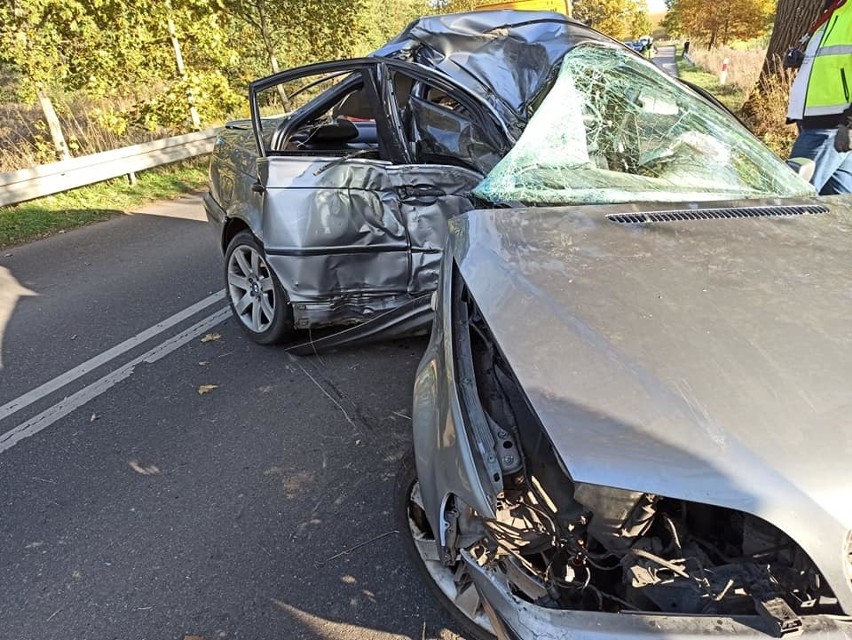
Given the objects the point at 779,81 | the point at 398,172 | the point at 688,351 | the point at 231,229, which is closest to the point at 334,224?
the point at 398,172

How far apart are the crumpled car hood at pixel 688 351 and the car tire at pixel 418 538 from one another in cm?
86

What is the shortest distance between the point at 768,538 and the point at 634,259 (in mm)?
886

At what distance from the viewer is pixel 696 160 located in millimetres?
2682

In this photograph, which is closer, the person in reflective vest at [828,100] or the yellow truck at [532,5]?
the person in reflective vest at [828,100]

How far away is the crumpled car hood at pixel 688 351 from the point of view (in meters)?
1.14

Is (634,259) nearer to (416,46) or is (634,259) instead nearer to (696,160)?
(696,160)

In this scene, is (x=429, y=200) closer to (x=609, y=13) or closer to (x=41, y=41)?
(x=41, y=41)

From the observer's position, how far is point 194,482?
2709 millimetres

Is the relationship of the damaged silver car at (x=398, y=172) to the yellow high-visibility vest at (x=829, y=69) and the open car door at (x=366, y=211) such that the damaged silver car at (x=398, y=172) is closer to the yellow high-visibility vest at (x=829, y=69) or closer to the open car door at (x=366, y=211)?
the open car door at (x=366, y=211)

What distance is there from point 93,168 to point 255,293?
5.68 m

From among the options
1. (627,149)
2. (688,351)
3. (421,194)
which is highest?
(627,149)

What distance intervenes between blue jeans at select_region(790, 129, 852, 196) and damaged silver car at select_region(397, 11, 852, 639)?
113 inches

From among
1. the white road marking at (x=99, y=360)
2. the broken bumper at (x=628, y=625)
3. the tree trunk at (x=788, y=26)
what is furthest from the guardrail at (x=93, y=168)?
the tree trunk at (x=788, y=26)

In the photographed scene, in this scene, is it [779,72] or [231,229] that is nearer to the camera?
[231,229]
